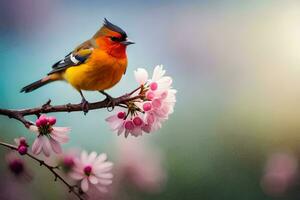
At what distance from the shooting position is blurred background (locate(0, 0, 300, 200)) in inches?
68.6

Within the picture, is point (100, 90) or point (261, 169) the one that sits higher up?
point (100, 90)

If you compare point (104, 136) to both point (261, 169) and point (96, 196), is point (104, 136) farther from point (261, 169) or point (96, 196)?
point (261, 169)

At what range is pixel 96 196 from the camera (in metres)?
1.69

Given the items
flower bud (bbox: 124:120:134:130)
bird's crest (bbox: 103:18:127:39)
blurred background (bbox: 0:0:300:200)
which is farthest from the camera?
blurred background (bbox: 0:0:300:200)

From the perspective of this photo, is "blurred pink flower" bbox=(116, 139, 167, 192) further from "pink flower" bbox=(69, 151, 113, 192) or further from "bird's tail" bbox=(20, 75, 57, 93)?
"bird's tail" bbox=(20, 75, 57, 93)

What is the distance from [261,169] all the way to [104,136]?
522 millimetres

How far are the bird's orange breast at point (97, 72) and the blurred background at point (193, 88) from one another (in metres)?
0.10

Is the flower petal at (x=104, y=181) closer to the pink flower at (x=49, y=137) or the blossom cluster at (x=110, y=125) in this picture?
the blossom cluster at (x=110, y=125)

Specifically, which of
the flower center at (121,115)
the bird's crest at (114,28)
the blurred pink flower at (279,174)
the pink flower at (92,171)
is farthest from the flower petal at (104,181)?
the blurred pink flower at (279,174)

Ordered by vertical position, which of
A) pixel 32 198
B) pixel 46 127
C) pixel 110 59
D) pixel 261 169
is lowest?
pixel 32 198

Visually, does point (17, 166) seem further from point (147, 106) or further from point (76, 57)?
point (147, 106)

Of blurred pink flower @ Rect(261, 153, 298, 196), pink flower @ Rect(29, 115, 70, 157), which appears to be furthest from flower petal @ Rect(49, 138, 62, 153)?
blurred pink flower @ Rect(261, 153, 298, 196)

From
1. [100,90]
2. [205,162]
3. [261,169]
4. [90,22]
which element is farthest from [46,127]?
[261,169]

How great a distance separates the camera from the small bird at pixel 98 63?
1.59m
